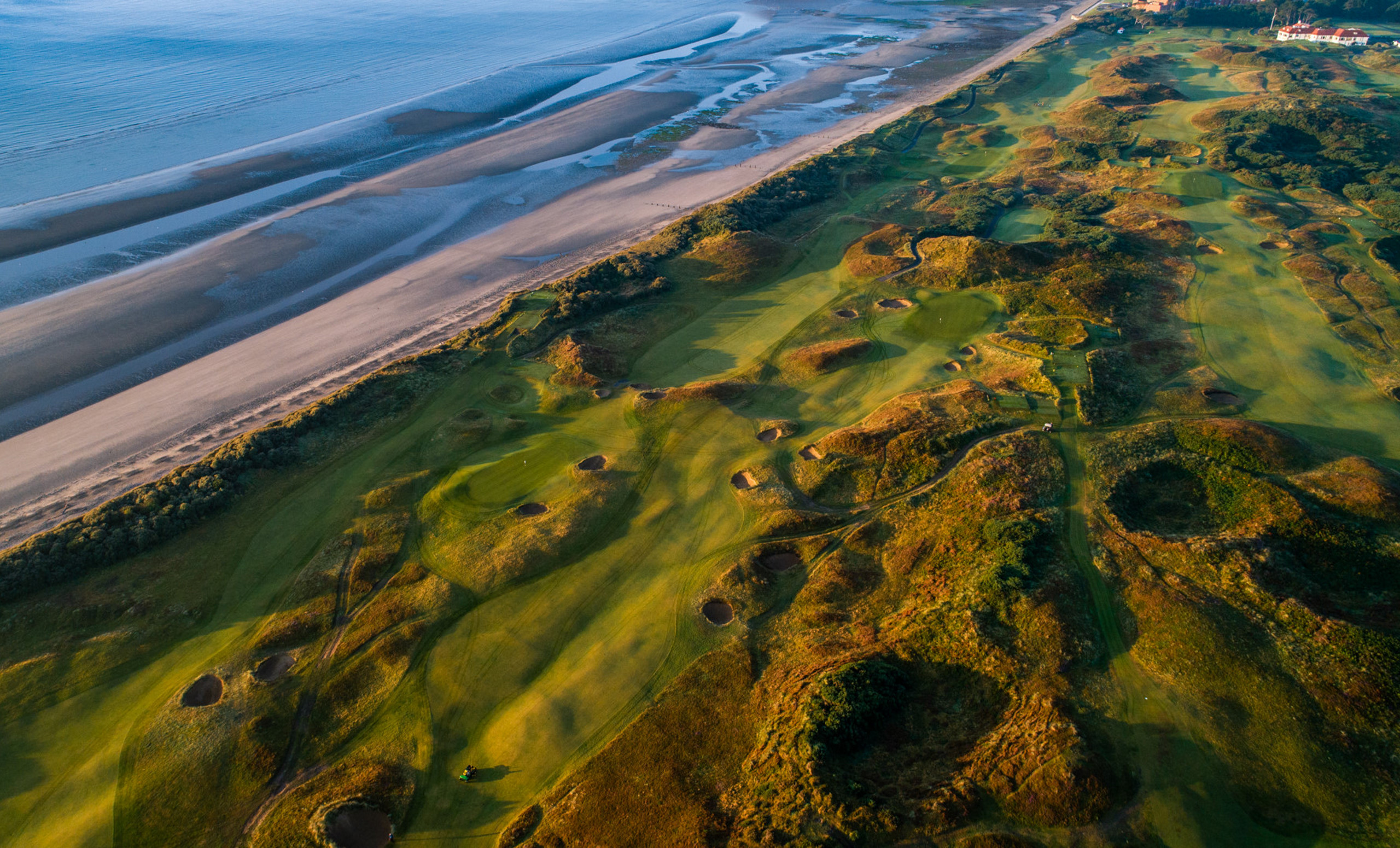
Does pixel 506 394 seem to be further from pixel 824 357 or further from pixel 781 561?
pixel 781 561

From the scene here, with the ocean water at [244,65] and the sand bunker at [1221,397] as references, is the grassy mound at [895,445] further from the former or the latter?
the ocean water at [244,65]

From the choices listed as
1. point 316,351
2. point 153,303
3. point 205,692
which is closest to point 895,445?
point 205,692

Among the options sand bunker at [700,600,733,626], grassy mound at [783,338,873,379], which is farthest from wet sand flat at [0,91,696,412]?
sand bunker at [700,600,733,626]

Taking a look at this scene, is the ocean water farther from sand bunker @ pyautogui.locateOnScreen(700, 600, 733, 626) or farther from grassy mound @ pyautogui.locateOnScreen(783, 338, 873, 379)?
sand bunker @ pyautogui.locateOnScreen(700, 600, 733, 626)

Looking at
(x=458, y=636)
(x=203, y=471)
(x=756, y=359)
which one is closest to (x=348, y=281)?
(x=203, y=471)

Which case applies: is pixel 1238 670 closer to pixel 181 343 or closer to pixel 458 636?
pixel 458 636

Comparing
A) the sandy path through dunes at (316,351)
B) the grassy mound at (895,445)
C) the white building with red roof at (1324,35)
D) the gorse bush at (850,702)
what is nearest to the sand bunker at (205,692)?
the sandy path through dunes at (316,351)

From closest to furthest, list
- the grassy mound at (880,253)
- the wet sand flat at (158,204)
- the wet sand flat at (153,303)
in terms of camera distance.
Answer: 1. the wet sand flat at (153,303)
2. the grassy mound at (880,253)
3. the wet sand flat at (158,204)
